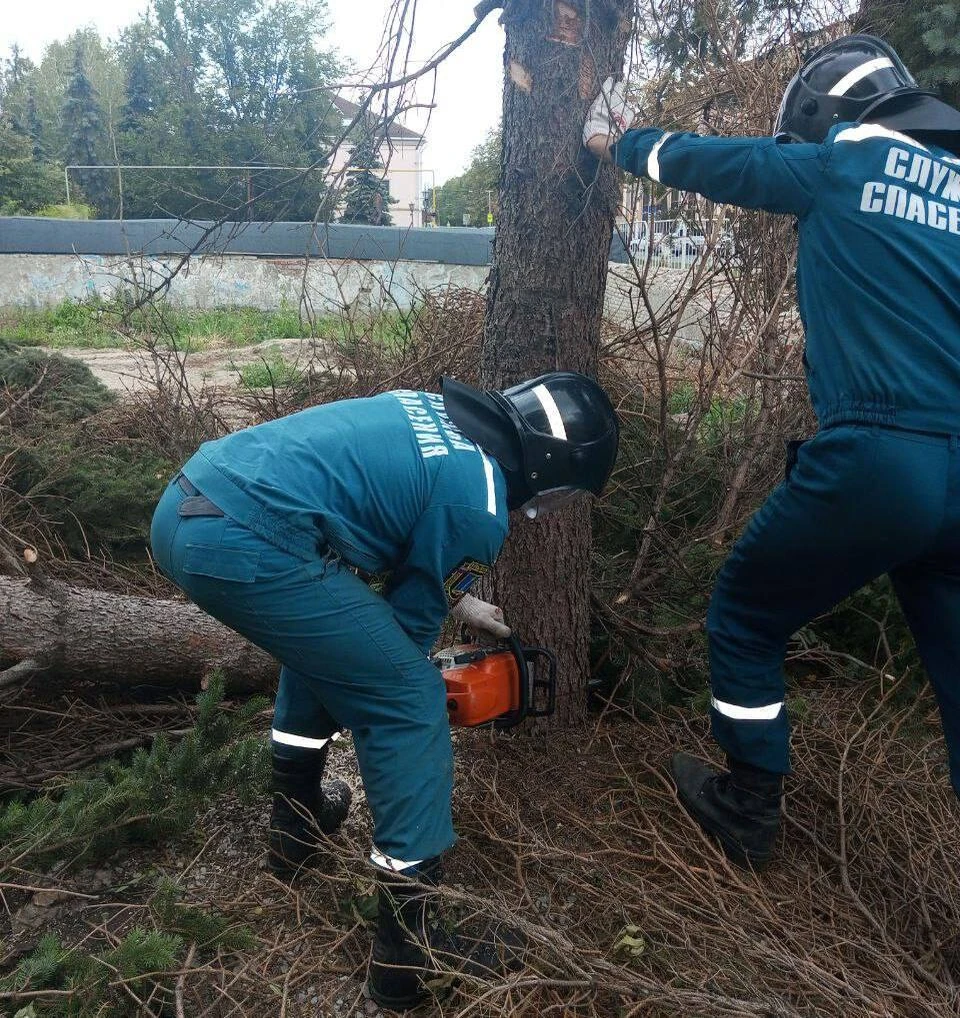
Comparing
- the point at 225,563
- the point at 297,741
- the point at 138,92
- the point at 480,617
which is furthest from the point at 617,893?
the point at 138,92

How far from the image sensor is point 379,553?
7.19 feet

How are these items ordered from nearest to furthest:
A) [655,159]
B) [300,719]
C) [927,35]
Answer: [655,159] → [300,719] → [927,35]

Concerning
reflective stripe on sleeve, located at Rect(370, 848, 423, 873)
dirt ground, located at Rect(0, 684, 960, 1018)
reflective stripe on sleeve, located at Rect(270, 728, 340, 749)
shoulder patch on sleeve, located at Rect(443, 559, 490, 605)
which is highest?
shoulder patch on sleeve, located at Rect(443, 559, 490, 605)

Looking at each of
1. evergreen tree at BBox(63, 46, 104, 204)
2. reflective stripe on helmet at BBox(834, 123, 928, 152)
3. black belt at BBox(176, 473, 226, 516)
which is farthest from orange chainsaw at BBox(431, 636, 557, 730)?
evergreen tree at BBox(63, 46, 104, 204)

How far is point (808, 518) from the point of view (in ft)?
7.00

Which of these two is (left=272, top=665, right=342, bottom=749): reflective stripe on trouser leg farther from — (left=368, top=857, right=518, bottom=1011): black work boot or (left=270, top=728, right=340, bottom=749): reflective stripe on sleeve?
(left=368, top=857, right=518, bottom=1011): black work boot

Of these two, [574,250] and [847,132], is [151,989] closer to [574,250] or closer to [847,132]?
[574,250]

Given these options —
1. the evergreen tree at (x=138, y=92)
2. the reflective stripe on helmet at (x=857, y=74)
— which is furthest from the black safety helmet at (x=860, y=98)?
the evergreen tree at (x=138, y=92)

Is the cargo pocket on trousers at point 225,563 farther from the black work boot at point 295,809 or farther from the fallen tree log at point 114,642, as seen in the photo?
the fallen tree log at point 114,642

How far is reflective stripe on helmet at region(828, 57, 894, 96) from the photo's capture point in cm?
222

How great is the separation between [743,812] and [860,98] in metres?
1.94

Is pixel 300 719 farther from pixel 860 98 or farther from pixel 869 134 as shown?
pixel 860 98

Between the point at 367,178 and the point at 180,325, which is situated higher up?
the point at 367,178

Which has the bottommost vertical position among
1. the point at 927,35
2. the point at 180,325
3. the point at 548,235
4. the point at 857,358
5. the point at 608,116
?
the point at 180,325
